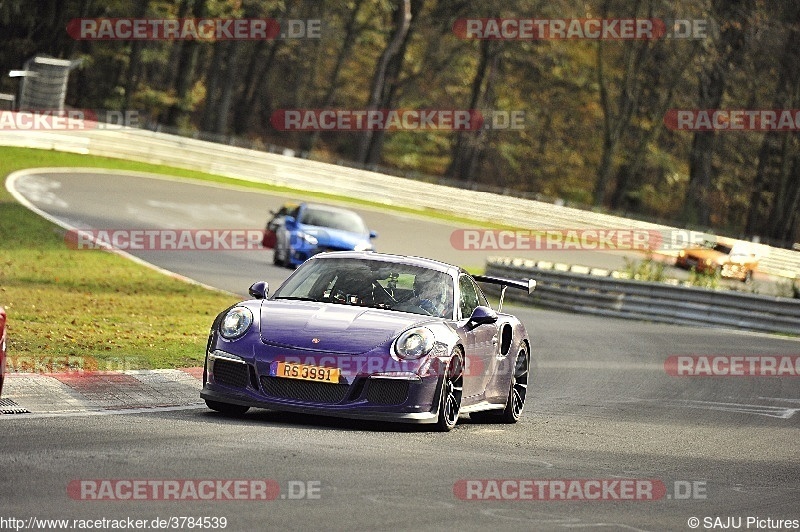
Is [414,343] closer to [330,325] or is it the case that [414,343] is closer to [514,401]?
[330,325]

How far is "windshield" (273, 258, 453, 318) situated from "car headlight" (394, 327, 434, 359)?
70cm

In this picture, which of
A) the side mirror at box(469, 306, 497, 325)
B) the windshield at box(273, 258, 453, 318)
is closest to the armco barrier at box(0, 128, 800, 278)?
the windshield at box(273, 258, 453, 318)

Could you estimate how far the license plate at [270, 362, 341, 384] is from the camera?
32.0 ft

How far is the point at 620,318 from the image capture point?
29.0 meters

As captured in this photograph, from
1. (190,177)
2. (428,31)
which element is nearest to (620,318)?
(190,177)

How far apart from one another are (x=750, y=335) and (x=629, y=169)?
4357cm

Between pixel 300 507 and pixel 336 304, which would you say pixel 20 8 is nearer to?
pixel 336 304

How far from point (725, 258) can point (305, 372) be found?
37.8 m

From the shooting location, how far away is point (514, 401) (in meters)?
11.9

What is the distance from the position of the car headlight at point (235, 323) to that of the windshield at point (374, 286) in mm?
745
